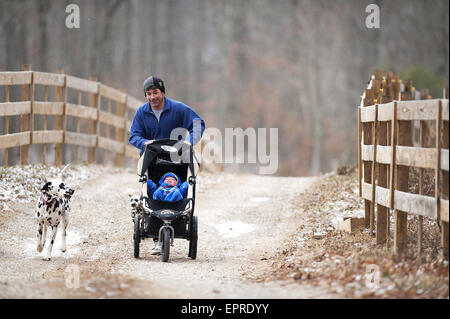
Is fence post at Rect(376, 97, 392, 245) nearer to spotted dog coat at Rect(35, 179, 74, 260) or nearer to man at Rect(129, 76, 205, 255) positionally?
man at Rect(129, 76, 205, 255)

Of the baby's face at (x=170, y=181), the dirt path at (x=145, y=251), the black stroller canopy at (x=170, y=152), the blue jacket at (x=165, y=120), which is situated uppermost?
the blue jacket at (x=165, y=120)

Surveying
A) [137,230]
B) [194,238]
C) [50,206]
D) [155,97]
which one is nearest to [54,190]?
[50,206]

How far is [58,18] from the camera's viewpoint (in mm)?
38750

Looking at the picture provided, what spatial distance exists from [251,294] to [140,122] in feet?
10.8

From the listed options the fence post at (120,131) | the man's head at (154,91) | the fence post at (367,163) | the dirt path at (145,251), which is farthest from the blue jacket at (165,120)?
the fence post at (120,131)

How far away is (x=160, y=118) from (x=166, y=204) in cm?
118

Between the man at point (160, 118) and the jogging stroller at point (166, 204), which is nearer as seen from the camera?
the jogging stroller at point (166, 204)

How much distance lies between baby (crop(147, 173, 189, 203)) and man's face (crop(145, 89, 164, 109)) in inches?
37.2

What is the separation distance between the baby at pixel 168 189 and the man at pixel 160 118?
0.51 m

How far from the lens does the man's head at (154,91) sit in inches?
328

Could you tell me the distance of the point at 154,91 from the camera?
838 cm

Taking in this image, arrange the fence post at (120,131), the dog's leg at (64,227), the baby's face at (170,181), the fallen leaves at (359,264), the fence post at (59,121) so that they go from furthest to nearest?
the fence post at (120,131), the fence post at (59,121), the dog's leg at (64,227), the baby's face at (170,181), the fallen leaves at (359,264)

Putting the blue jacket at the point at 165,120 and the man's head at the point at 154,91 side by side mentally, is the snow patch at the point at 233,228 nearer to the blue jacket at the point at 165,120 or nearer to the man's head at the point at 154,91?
the blue jacket at the point at 165,120

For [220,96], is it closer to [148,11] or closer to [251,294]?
[148,11]
